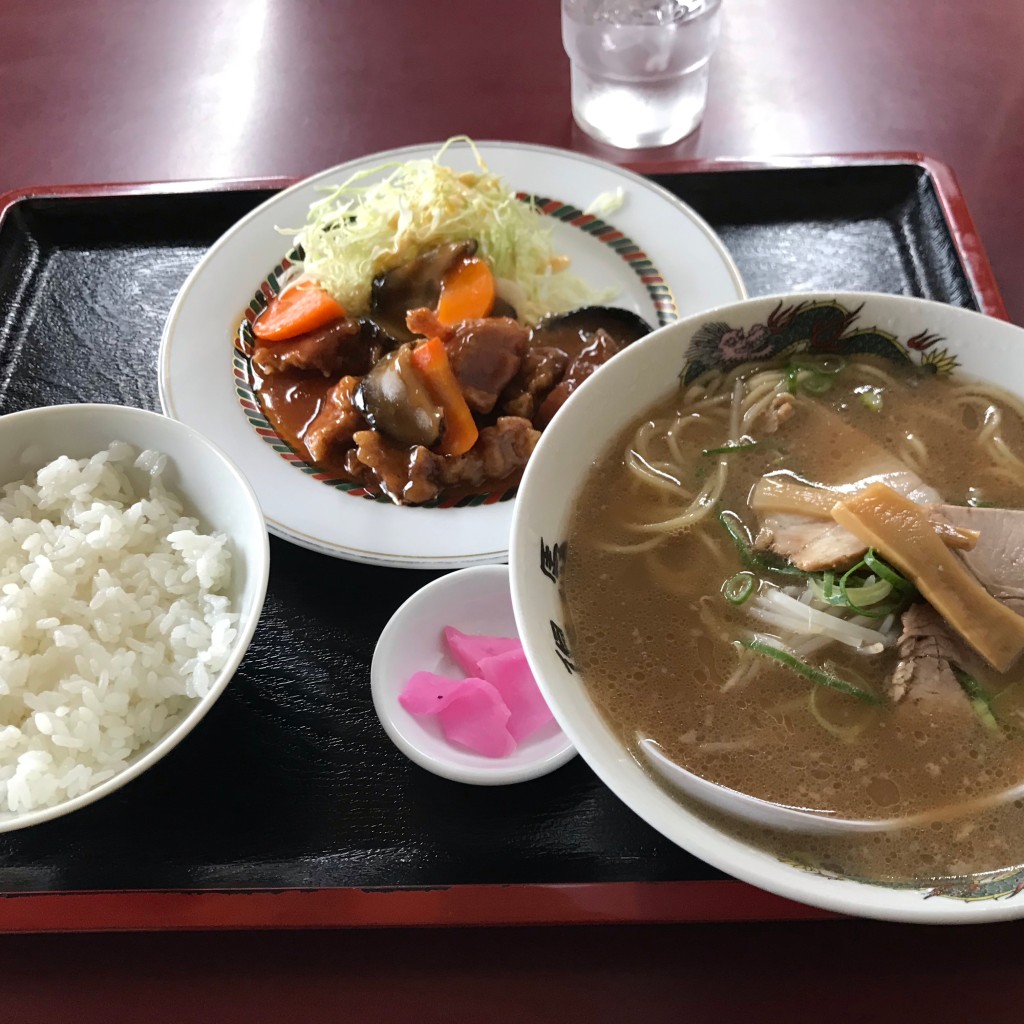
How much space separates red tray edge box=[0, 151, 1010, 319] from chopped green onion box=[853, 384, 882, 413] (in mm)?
1057

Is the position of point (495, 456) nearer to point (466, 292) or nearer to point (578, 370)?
point (578, 370)

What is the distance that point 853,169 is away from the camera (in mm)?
2629

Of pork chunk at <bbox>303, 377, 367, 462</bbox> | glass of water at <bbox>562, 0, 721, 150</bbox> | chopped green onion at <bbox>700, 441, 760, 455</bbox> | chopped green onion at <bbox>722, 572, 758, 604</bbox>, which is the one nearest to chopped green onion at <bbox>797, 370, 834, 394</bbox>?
chopped green onion at <bbox>700, 441, 760, 455</bbox>

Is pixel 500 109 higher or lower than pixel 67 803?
higher

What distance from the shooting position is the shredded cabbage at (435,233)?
258 cm

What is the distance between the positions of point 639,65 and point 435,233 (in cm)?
96

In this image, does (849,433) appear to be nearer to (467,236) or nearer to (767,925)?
(767,925)

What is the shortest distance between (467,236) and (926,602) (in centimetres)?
182

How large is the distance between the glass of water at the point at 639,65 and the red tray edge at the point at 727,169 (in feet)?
0.97

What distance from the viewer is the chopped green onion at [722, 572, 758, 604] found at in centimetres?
146

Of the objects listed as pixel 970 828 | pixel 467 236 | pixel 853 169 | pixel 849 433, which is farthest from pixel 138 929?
pixel 853 169

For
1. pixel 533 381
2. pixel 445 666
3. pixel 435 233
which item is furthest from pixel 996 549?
pixel 435 233

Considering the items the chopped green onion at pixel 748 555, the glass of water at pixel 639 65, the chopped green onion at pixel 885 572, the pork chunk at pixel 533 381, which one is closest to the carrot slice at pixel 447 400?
the pork chunk at pixel 533 381

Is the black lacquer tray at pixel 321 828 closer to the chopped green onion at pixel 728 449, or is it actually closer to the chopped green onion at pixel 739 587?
the chopped green onion at pixel 739 587
